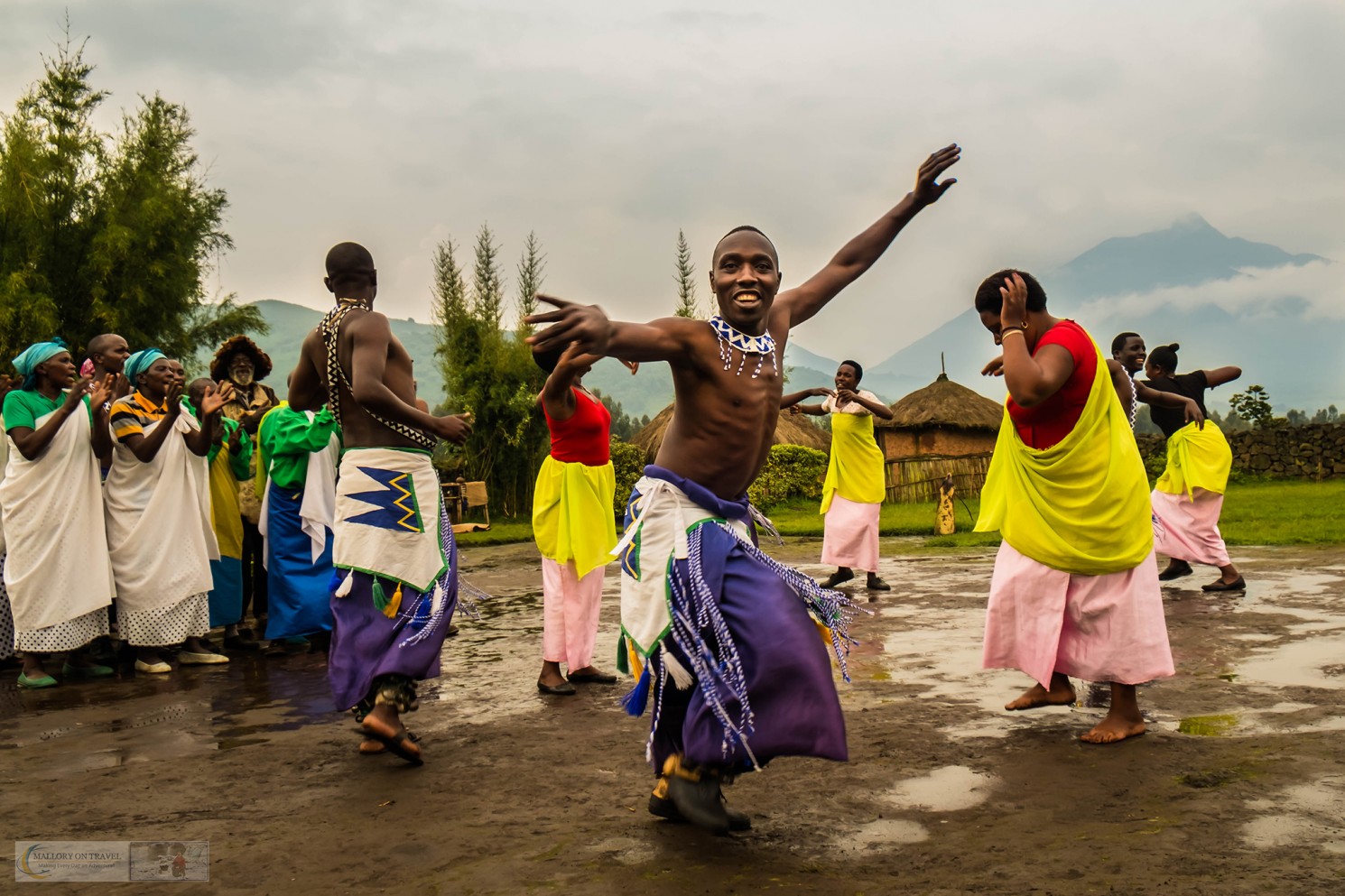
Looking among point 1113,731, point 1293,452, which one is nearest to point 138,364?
point 1113,731

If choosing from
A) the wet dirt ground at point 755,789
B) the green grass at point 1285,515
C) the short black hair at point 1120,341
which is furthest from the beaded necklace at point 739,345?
the green grass at point 1285,515

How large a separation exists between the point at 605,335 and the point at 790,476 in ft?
71.9

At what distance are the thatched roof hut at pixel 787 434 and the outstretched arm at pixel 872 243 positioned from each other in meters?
21.9

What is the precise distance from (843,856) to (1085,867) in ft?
2.29

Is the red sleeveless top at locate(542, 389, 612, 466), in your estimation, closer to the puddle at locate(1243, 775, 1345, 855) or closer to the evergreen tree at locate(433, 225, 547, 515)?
the puddle at locate(1243, 775, 1345, 855)

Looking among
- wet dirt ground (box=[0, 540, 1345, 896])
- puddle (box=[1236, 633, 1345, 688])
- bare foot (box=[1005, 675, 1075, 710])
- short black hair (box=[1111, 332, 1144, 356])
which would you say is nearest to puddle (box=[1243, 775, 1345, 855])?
wet dirt ground (box=[0, 540, 1345, 896])

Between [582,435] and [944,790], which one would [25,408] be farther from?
[944,790]

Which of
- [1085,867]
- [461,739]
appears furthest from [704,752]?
[461,739]

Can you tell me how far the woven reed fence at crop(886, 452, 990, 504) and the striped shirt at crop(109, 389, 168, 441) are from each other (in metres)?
18.2

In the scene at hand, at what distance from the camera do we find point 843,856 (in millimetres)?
3453

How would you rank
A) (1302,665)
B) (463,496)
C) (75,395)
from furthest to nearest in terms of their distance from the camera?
(463,496) → (75,395) → (1302,665)

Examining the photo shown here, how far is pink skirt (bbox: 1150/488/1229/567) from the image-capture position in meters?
9.00

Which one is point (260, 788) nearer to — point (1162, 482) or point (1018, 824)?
point (1018, 824)

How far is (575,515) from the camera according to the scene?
6480 mm
